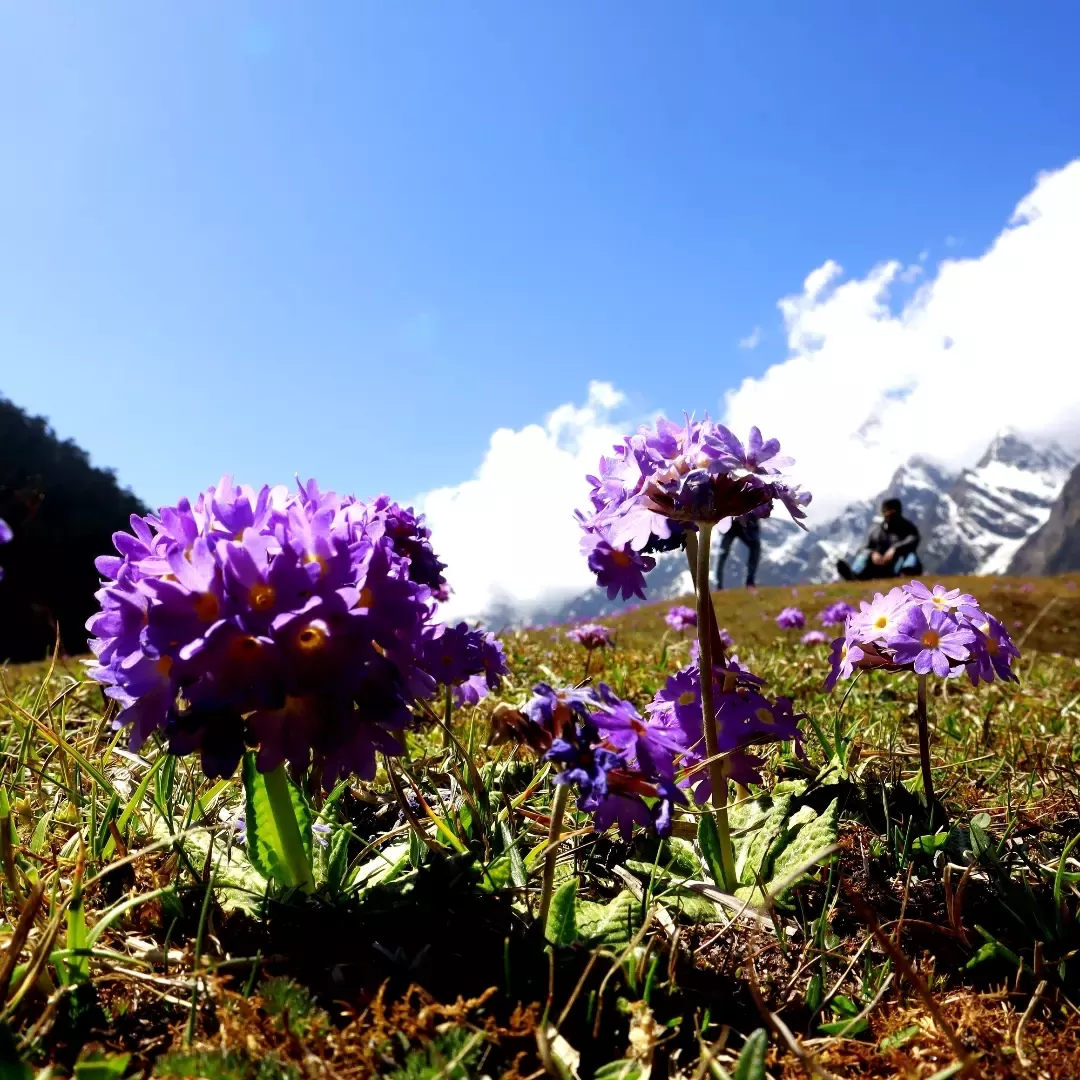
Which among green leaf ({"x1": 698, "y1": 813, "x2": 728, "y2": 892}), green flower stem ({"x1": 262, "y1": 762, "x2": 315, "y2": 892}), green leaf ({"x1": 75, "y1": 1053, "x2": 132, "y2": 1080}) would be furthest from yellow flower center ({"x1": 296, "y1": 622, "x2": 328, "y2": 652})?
green leaf ({"x1": 698, "y1": 813, "x2": 728, "y2": 892})

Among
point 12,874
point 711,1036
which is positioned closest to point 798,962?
point 711,1036

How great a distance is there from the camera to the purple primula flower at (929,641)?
2420 millimetres

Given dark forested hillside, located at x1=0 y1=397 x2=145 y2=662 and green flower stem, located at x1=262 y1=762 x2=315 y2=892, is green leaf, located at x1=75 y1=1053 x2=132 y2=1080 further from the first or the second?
dark forested hillside, located at x1=0 y1=397 x2=145 y2=662

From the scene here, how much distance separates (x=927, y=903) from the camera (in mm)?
2232

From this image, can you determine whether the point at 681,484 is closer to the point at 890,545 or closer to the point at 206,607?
the point at 206,607

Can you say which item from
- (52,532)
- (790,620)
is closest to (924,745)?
(790,620)

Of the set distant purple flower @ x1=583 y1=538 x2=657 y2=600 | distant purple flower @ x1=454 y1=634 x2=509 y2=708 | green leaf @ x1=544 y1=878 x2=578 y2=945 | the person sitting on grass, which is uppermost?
distant purple flower @ x1=583 y1=538 x2=657 y2=600

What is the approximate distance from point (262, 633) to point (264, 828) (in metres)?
0.67

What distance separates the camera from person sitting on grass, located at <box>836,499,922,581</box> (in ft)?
61.8

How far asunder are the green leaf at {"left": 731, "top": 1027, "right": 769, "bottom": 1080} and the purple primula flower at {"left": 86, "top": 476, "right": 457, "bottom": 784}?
3.00 ft

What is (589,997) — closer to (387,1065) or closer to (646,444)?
(387,1065)

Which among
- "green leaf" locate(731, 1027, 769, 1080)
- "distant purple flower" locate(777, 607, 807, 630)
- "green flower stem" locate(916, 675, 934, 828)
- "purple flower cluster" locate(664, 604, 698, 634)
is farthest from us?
"distant purple flower" locate(777, 607, 807, 630)

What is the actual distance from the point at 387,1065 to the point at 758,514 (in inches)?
65.1

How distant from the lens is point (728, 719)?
2377 mm
